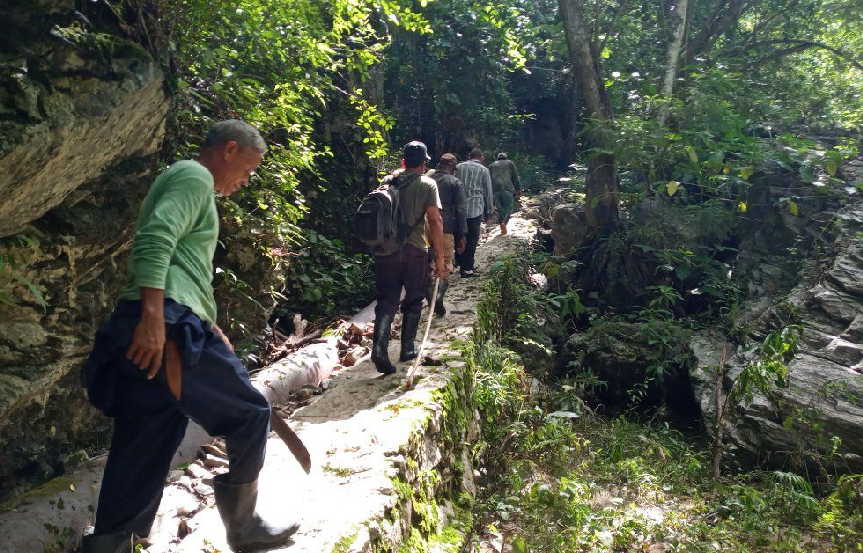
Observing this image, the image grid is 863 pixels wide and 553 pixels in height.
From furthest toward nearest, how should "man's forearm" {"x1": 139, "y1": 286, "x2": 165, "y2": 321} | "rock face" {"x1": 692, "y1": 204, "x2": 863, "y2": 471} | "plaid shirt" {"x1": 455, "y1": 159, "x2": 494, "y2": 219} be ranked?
"plaid shirt" {"x1": 455, "y1": 159, "x2": 494, "y2": 219} → "rock face" {"x1": 692, "y1": 204, "x2": 863, "y2": 471} → "man's forearm" {"x1": 139, "y1": 286, "x2": 165, "y2": 321}

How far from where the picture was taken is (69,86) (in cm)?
366

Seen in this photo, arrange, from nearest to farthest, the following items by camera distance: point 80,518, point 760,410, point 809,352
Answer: point 80,518
point 760,410
point 809,352

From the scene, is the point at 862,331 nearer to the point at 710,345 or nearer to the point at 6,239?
the point at 710,345

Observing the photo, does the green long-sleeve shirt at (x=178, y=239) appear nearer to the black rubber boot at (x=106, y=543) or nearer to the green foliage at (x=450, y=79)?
the black rubber boot at (x=106, y=543)

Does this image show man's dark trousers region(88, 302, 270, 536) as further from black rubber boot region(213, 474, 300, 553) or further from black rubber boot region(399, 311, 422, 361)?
black rubber boot region(399, 311, 422, 361)

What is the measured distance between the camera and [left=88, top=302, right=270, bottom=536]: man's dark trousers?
101 inches

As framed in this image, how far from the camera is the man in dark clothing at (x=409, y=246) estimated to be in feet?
19.2

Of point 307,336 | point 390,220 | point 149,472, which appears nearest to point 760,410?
point 390,220

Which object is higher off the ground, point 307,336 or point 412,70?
point 412,70

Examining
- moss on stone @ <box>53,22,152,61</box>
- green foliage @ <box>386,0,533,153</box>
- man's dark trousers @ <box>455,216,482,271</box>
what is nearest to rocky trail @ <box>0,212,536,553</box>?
moss on stone @ <box>53,22,152,61</box>

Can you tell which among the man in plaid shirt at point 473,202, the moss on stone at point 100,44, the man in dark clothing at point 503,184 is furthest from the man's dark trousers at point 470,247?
the moss on stone at point 100,44

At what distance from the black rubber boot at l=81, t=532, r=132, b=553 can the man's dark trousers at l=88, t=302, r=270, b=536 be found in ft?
0.10

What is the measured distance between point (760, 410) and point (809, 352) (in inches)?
48.2

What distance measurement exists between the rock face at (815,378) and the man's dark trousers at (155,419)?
19.8 feet
